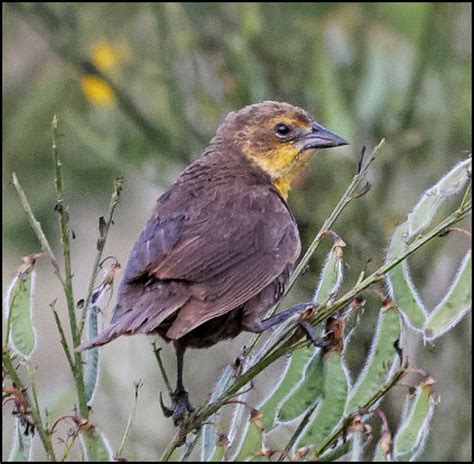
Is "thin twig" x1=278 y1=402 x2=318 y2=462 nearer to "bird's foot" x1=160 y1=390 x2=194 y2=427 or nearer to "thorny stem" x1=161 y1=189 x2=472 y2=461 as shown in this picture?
"thorny stem" x1=161 y1=189 x2=472 y2=461

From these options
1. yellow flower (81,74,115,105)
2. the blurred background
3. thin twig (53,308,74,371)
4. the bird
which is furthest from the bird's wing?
yellow flower (81,74,115,105)

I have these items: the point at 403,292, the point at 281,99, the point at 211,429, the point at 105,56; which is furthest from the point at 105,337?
the point at 105,56

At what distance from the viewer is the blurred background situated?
615 cm

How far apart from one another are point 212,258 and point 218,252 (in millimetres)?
47

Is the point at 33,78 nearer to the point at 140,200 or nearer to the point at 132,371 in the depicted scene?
the point at 140,200

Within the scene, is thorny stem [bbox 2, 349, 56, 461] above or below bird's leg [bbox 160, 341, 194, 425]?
above

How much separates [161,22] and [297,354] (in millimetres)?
3688

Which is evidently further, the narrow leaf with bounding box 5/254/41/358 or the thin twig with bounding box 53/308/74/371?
the narrow leaf with bounding box 5/254/41/358

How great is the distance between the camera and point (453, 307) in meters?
2.93

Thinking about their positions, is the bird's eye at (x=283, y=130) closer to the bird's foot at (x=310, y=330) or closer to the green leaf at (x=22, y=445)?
the bird's foot at (x=310, y=330)

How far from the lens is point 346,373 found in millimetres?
2916

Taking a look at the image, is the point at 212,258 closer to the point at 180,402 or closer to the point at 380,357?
the point at 180,402

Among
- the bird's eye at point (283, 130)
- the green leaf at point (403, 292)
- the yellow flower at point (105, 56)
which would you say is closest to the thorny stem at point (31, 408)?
the green leaf at point (403, 292)

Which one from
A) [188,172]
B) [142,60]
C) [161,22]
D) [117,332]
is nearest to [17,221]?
[142,60]
